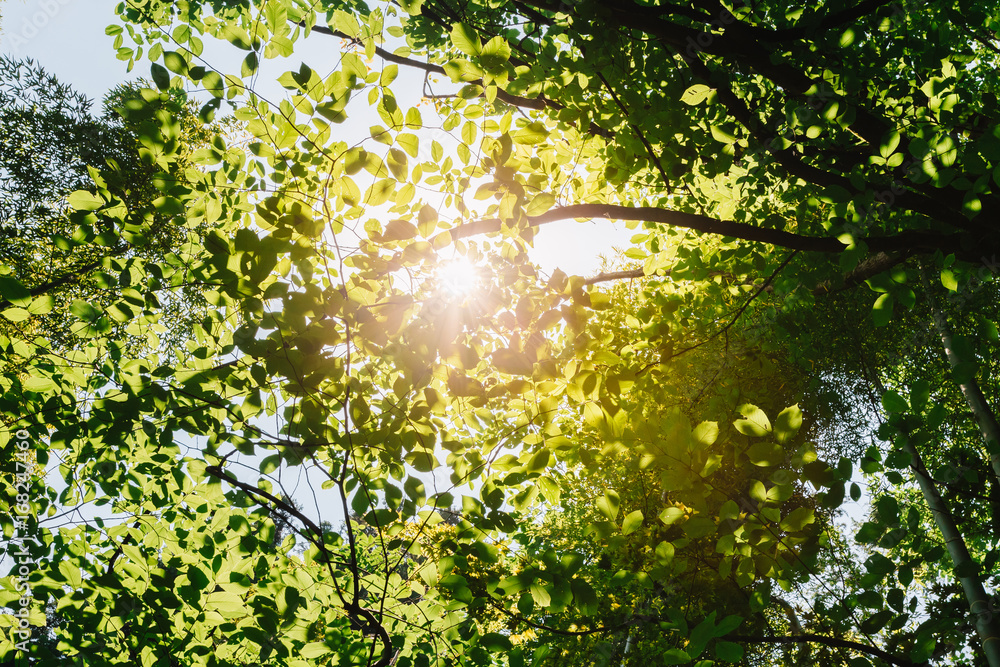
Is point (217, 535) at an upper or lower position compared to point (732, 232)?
lower

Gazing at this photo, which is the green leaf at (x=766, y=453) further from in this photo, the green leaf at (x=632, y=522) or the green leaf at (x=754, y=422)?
the green leaf at (x=632, y=522)

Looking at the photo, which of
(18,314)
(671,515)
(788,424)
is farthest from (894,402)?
(18,314)

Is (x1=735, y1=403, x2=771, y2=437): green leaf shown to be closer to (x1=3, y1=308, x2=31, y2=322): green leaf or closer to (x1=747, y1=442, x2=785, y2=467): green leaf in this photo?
(x1=747, y1=442, x2=785, y2=467): green leaf

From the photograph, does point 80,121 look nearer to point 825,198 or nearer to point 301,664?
point 301,664

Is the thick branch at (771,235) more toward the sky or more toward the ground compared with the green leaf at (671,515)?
more toward the sky

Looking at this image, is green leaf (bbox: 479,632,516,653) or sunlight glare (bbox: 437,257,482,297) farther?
sunlight glare (bbox: 437,257,482,297)

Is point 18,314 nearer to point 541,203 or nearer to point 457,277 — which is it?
point 457,277

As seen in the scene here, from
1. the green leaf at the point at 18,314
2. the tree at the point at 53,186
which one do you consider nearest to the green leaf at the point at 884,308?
the green leaf at the point at 18,314

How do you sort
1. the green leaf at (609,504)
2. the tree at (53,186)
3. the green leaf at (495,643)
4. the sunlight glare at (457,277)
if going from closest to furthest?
1. the green leaf at (609,504)
2. the green leaf at (495,643)
3. the sunlight glare at (457,277)
4. the tree at (53,186)

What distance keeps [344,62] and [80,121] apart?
10129mm

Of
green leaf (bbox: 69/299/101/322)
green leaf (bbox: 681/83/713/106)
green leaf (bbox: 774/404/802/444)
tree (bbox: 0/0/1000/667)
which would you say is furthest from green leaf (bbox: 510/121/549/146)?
green leaf (bbox: 69/299/101/322)

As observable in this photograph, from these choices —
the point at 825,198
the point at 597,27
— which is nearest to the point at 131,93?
the point at 597,27

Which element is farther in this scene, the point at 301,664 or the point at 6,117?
the point at 6,117

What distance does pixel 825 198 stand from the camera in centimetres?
201
